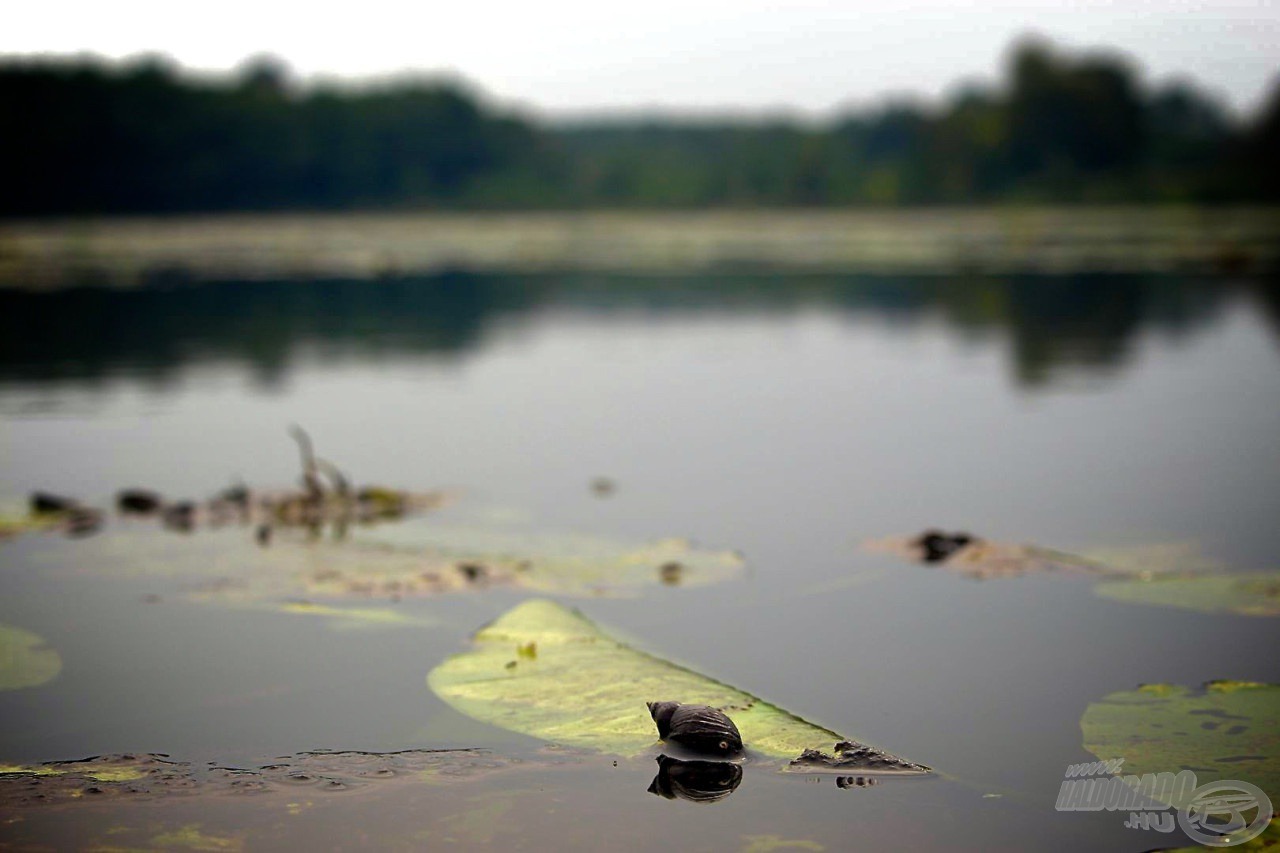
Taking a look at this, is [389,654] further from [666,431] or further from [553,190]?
[553,190]

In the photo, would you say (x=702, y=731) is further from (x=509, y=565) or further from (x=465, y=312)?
(x=465, y=312)

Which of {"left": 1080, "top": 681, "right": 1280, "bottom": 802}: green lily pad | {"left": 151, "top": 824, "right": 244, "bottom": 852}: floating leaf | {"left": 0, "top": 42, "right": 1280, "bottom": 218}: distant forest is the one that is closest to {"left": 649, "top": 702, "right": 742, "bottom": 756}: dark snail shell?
{"left": 1080, "top": 681, "right": 1280, "bottom": 802}: green lily pad

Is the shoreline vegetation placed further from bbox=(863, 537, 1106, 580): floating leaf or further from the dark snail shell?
the dark snail shell

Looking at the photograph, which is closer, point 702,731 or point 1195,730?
point 702,731

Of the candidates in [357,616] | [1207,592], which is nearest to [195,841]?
[357,616]

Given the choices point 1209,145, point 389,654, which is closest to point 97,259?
point 389,654
